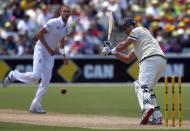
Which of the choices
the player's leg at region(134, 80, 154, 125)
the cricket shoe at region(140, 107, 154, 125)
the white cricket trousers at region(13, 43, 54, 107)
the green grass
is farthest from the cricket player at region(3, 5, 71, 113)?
the cricket shoe at region(140, 107, 154, 125)

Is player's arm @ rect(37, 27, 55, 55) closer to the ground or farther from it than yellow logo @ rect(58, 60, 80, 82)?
farther from it

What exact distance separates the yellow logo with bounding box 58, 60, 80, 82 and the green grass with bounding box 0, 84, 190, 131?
164 cm

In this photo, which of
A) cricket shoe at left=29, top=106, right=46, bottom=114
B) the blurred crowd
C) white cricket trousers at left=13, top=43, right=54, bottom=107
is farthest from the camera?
the blurred crowd

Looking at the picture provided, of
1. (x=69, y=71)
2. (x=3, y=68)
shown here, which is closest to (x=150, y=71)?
(x=69, y=71)

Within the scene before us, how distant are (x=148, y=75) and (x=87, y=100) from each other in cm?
630

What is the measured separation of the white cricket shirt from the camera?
1282cm

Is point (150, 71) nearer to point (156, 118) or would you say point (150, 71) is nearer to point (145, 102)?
point (145, 102)

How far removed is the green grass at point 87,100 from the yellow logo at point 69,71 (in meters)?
1.64

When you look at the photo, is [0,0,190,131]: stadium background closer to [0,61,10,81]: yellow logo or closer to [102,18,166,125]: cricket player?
[0,61,10,81]: yellow logo

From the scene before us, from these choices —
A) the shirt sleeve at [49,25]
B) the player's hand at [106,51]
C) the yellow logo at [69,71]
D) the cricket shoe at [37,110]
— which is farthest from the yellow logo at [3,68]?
the player's hand at [106,51]

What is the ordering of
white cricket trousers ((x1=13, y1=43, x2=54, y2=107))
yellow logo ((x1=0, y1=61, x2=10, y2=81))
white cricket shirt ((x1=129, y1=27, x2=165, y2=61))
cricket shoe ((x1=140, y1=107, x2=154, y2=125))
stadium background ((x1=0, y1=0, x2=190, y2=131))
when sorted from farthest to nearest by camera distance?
yellow logo ((x1=0, y1=61, x2=10, y2=81)) < stadium background ((x1=0, y1=0, x2=190, y2=131)) < white cricket trousers ((x1=13, y1=43, x2=54, y2=107)) < white cricket shirt ((x1=129, y1=27, x2=165, y2=61)) < cricket shoe ((x1=140, y1=107, x2=154, y2=125))

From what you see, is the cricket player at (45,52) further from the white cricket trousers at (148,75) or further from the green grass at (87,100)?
the white cricket trousers at (148,75)

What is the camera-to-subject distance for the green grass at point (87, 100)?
16.0m

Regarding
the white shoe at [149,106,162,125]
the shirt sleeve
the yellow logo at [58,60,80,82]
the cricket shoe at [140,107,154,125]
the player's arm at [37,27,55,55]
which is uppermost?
the shirt sleeve
